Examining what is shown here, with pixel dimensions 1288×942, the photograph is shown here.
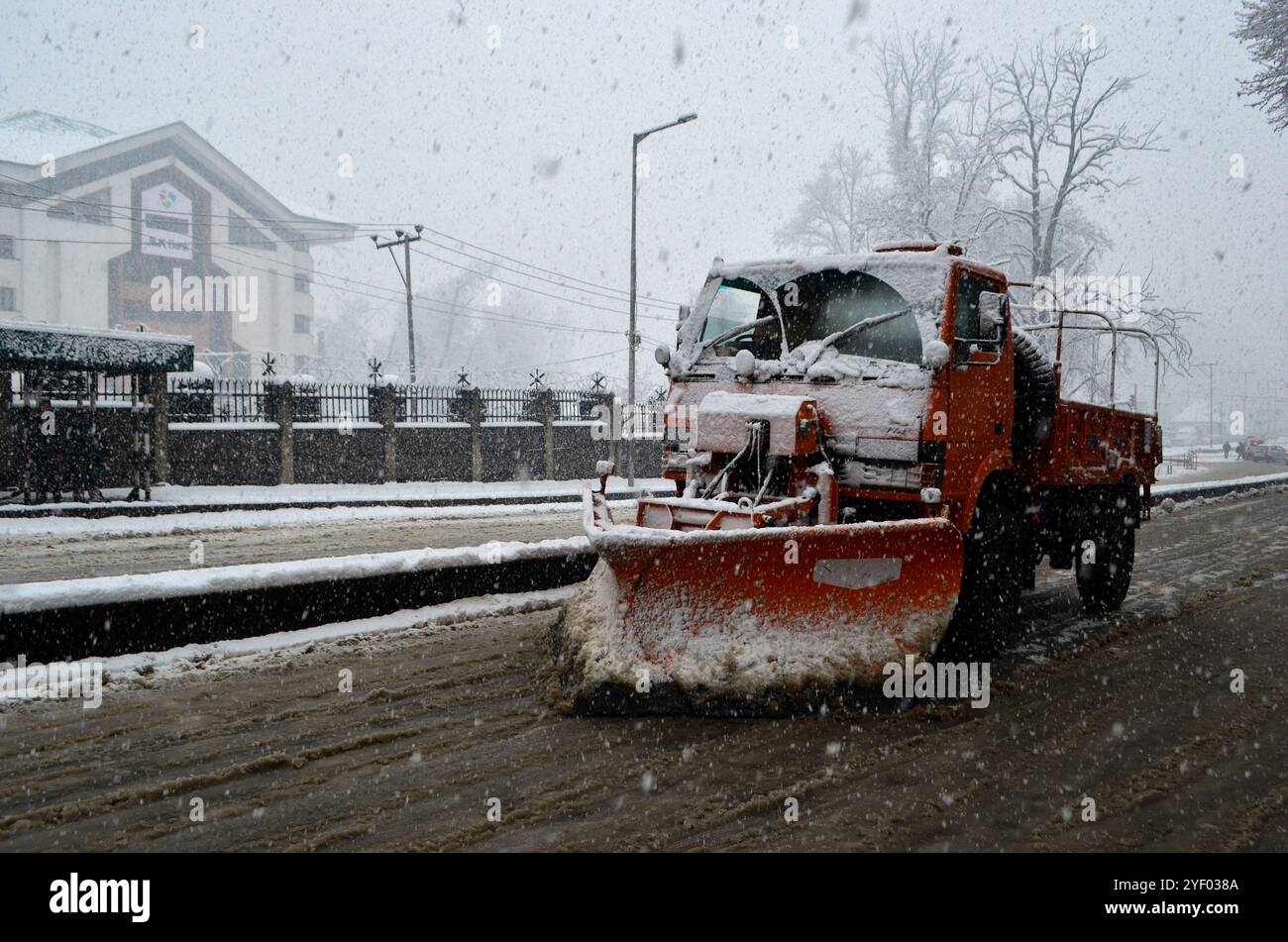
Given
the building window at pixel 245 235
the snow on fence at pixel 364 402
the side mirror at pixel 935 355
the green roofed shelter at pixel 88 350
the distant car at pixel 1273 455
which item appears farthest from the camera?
the distant car at pixel 1273 455

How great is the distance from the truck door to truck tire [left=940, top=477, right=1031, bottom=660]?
0.32 metres

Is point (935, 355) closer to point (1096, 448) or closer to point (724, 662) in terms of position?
point (724, 662)

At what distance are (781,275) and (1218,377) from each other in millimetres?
155069

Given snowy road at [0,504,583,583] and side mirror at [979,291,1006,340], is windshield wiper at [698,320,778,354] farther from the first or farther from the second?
snowy road at [0,504,583,583]

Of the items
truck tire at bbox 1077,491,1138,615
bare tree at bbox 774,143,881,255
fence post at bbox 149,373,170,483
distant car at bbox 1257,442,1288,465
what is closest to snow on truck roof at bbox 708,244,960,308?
truck tire at bbox 1077,491,1138,615

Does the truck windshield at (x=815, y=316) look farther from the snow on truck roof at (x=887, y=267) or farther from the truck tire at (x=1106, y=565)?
the truck tire at (x=1106, y=565)

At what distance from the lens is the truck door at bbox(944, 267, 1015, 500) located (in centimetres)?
574

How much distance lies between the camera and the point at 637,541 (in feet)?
15.5

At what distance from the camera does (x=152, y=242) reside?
4725cm

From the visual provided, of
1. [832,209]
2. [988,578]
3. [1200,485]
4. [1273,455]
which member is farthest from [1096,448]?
[1273,455]

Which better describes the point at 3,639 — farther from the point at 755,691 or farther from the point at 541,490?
the point at 541,490

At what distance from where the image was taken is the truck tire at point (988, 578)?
19.5ft

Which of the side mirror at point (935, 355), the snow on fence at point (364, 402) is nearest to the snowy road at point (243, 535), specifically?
the snow on fence at point (364, 402)

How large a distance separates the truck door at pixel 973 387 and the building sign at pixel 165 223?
49.5m
